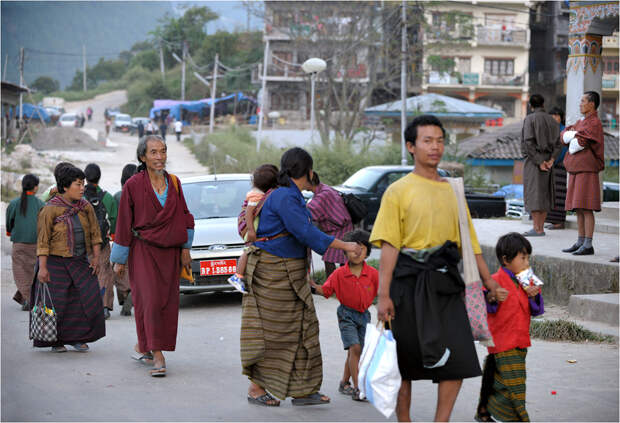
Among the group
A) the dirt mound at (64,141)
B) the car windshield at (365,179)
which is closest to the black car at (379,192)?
the car windshield at (365,179)

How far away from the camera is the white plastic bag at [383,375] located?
13.3 feet

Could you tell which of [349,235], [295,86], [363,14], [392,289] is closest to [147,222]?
[349,235]

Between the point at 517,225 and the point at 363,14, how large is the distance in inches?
961

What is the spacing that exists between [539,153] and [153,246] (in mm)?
6426

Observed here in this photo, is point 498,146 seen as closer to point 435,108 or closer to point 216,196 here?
point 435,108

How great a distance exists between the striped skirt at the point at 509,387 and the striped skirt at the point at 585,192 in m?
5.18

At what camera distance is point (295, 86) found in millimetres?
59125

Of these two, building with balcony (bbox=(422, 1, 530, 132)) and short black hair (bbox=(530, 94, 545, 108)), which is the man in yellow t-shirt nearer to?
short black hair (bbox=(530, 94, 545, 108))

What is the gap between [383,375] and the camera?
13.3 ft

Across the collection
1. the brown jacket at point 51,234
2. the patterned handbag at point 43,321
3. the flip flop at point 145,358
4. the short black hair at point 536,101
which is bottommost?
Answer: the flip flop at point 145,358

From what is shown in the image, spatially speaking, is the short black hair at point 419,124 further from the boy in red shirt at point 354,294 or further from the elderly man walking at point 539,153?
the elderly man walking at point 539,153

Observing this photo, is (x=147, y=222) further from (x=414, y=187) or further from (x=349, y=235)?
(x=414, y=187)

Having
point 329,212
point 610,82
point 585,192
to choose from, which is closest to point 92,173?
point 329,212

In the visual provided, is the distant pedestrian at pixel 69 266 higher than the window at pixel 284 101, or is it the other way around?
the window at pixel 284 101
